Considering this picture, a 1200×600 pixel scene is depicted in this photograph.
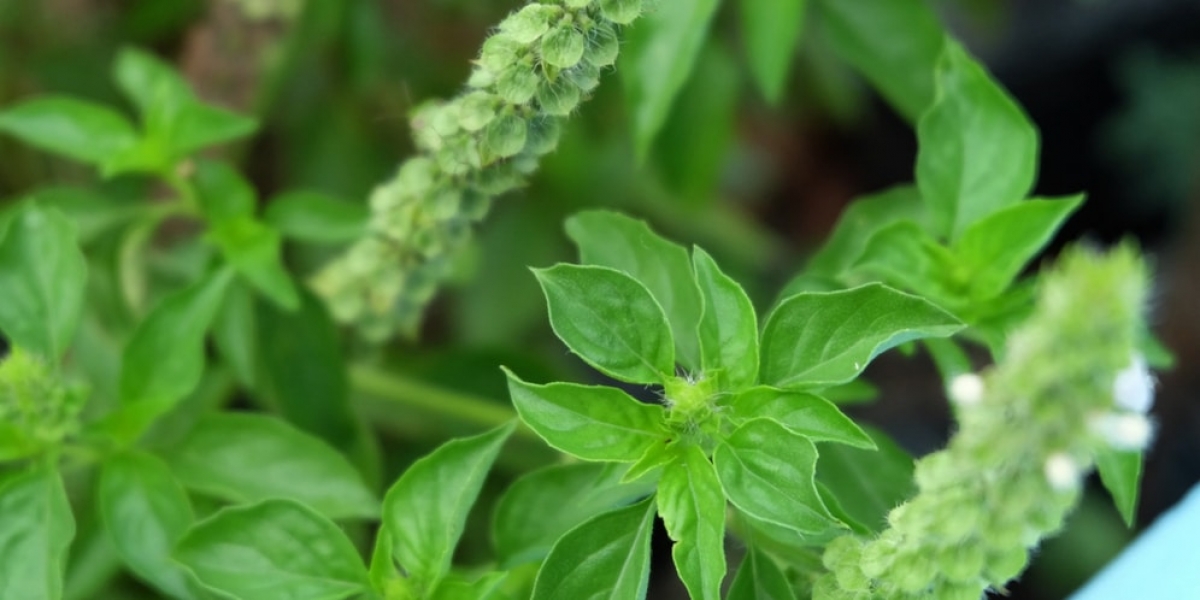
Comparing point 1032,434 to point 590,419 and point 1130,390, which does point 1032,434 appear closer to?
point 1130,390

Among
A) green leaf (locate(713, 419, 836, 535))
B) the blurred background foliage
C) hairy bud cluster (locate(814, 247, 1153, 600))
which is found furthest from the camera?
the blurred background foliage

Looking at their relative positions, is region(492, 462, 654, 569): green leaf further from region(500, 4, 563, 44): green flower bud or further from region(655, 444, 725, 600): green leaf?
region(500, 4, 563, 44): green flower bud

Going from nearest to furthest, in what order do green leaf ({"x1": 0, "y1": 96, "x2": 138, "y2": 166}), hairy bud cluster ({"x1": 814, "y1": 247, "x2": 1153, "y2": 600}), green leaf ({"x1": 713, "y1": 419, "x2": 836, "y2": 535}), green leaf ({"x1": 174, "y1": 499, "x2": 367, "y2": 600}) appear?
1. hairy bud cluster ({"x1": 814, "y1": 247, "x2": 1153, "y2": 600})
2. green leaf ({"x1": 713, "y1": 419, "x2": 836, "y2": 535})
3. green leaf ({"x1": 174, "y1": 499, "x2": 367, "y2": 600})
4. green leaf ({"x1": 0, "y1": 96, "x2": 138, "y2": 166})

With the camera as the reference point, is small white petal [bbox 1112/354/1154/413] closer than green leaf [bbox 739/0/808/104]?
Yes

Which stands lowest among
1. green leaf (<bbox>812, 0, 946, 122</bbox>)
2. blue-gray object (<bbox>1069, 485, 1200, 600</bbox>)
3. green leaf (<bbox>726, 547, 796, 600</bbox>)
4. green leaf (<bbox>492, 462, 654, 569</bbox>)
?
blue-gray object (<bbox>1069, 485, 1200, 600</bbox>)

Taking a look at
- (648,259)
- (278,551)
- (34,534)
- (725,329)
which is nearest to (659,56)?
(648,259)

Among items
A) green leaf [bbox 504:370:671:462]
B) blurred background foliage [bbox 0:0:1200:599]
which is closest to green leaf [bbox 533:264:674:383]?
green leaf [bbox 504:370:671:462]

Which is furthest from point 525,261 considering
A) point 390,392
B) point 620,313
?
point 620,313

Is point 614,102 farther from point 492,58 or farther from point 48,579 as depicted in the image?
point 48,579
